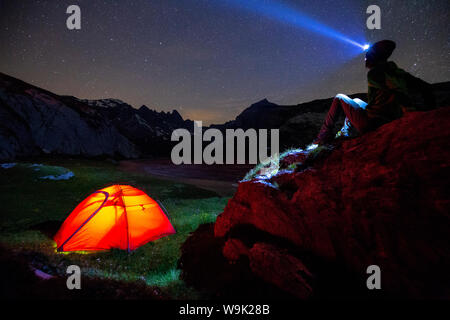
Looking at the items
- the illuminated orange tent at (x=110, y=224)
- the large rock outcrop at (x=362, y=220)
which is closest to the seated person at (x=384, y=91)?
the large rock outcrop at (x=362, y=220)

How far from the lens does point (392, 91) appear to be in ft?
10.6

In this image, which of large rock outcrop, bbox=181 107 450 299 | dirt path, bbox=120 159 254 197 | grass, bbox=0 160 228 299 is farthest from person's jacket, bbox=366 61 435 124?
dirt path, bbox=120 159 254 197

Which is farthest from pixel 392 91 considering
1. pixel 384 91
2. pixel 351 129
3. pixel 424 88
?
pixel 351 129

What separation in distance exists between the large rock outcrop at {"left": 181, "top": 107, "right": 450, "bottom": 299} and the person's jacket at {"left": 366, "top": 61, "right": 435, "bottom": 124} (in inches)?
13.0

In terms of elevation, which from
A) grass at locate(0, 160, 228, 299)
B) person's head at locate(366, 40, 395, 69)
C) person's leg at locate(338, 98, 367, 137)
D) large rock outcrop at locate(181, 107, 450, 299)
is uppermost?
person's head at locate(366, 40, 395, 69)

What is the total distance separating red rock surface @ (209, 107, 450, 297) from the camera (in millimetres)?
2436

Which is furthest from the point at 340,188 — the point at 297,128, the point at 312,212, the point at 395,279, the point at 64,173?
the point at 297,128

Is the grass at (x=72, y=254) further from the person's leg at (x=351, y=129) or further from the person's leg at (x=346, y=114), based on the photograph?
the person's leg at (x=351, y=129)

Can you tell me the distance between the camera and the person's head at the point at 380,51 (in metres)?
3.34

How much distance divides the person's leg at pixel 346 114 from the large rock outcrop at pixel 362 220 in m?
0.41

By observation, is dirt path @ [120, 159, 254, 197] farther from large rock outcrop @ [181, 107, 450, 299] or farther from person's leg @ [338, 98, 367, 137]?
person's leg @ [338, 98, 367, 137]
